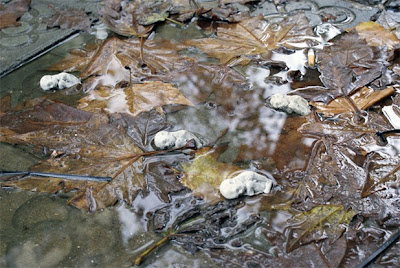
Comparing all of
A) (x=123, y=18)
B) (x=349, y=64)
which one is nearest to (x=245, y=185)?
(x=349, y=64)

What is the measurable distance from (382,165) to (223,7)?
1701mm

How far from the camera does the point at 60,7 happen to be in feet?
10.7

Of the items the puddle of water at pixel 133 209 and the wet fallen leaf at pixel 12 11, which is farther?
the wet fallen leaf at pixel 12 11

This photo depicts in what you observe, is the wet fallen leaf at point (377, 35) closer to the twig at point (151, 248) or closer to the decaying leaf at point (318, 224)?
the decaying leaf at point (318, 224)

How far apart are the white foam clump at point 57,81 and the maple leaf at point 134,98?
161 mm

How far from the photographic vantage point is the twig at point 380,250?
4.94 ft

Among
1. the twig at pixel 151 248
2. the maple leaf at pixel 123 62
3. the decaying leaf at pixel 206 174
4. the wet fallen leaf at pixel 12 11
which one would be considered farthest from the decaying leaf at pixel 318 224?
the wet fallen leaf at pixel 12 11

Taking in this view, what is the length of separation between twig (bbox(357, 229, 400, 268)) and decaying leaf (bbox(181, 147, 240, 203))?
602mm

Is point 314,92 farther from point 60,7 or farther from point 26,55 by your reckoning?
point 60,7

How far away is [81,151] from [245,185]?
82 cm

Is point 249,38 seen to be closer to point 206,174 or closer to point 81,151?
point 206,174

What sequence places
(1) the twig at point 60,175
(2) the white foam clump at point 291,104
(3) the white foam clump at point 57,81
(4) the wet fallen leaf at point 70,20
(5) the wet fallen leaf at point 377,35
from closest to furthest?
(1) the twig at point 60,175, (2) the white foam clump at point 291,104, (3) the white foam clump at point 57,81, (5) the wet fallen leaf at point 377,35, (4) the wet fallen leaf at point 70,20

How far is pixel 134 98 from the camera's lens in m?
2.32

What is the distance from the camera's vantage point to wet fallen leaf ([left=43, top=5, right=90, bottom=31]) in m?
3.01
